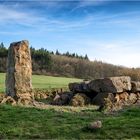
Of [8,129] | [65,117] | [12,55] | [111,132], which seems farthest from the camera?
[12,55]

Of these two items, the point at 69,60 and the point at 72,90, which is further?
the point at 69,60

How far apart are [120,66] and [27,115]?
4457 cm

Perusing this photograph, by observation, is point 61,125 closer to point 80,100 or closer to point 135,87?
point 80,100

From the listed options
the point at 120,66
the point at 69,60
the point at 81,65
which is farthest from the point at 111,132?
the point at 69,60

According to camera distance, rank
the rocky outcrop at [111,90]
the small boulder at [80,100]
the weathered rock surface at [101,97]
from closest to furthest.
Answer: the small boulder at [80,100] → the weathered rock surface at [101,97] → the rocky outcrop at [111,90]

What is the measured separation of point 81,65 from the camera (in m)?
64.1

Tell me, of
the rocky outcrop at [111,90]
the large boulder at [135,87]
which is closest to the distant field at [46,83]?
the rocky outcrop at [111,90]

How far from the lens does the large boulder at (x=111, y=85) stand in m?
24.9

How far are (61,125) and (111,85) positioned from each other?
37.4 ft

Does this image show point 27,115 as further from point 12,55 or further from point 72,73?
point 72,73

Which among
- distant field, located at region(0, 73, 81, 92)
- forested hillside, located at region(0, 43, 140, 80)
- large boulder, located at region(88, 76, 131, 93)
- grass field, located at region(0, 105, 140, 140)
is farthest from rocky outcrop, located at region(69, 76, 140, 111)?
forested hillside, located at region(0, 43, 140, 80)

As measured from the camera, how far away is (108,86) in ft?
81.9

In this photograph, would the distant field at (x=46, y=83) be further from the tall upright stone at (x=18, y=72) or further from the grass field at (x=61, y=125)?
the grass field at (x=61, y=125)

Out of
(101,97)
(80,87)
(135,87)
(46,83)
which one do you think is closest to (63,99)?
(80,87)
